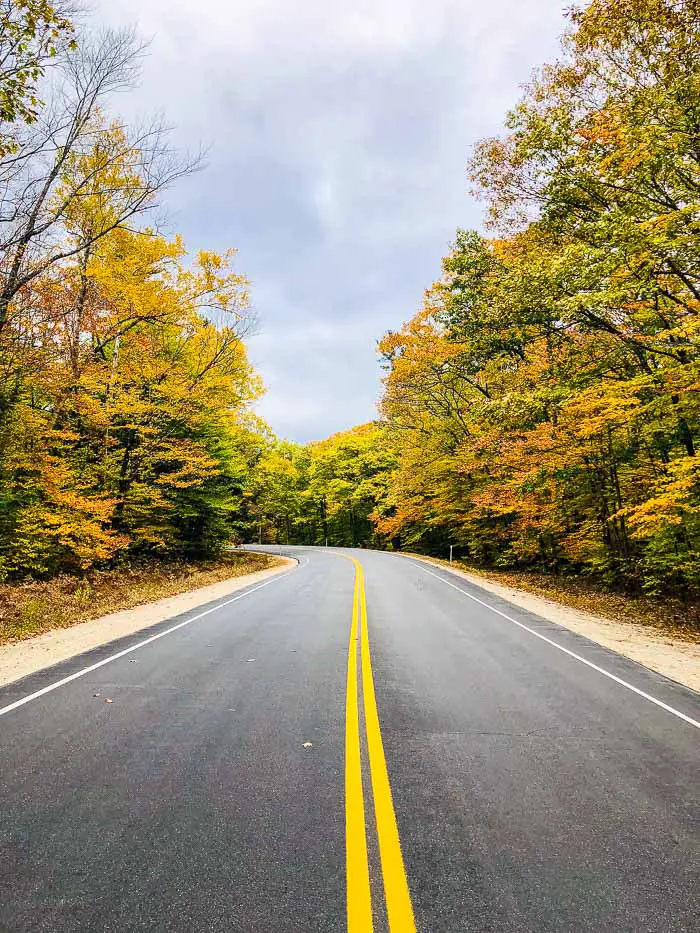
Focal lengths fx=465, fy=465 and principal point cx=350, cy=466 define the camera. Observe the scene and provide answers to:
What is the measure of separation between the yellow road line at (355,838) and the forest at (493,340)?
8061mm

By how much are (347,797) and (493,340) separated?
15.7 m

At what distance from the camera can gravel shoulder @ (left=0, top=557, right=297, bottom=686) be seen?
6723mm

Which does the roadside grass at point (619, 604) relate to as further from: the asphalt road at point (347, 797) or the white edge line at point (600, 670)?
the asphalt road at point (347, 797)

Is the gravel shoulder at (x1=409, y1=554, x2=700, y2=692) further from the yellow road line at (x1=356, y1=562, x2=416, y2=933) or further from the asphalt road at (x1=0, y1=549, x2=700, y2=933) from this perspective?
the yellow road line at (x1=356, y1=562, x2=416, y2=933)

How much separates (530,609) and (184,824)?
10.7 meters

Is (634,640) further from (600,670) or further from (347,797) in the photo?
(347,797)

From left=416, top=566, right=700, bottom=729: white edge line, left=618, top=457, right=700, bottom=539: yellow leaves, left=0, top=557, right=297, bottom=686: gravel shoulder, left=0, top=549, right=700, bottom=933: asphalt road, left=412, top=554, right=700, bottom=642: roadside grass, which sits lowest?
left=412, top=554, right=700, bottom=642: roadside grass

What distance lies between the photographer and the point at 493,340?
16453 millimetres

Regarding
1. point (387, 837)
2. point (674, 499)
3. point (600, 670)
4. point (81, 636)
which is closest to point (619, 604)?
point (674, 499)

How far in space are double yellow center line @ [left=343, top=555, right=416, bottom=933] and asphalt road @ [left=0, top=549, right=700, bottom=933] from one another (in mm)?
12

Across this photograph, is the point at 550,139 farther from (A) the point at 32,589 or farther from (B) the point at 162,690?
(A) the point at 32,589

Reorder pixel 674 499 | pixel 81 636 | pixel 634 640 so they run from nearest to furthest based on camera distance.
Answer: pixel 81 636 → pixel 634 640 → pixel 674 499

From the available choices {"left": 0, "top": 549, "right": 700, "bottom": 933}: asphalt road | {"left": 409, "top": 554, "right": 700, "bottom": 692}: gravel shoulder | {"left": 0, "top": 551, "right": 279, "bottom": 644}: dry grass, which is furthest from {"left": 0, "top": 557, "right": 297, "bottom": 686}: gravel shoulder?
{"left": 409, "top": 554, "right": 700, "bottom": 692}: gravel shoulder

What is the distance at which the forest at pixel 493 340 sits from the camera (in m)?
8.42
